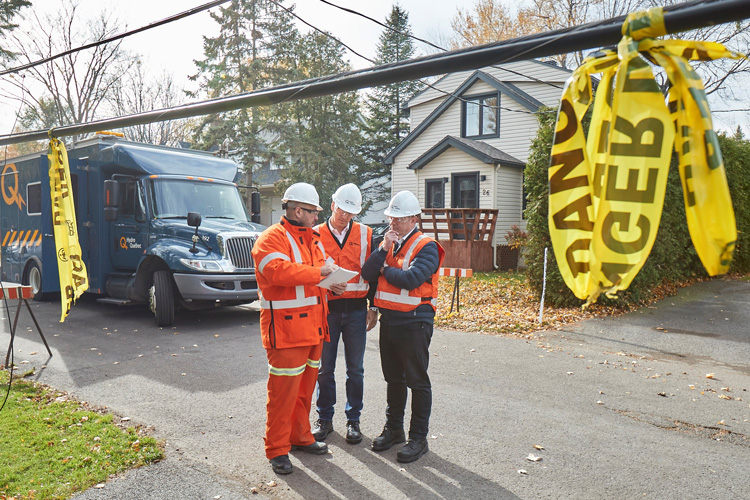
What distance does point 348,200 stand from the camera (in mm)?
4746

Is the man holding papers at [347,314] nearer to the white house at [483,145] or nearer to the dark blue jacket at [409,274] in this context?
the dark blue jacket at [409,274]

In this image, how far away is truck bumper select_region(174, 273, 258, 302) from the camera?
30.0ft

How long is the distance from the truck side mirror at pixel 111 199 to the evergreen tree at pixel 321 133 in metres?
20.3

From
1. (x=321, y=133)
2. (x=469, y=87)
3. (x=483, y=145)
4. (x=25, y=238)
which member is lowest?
(x=25, y=238)

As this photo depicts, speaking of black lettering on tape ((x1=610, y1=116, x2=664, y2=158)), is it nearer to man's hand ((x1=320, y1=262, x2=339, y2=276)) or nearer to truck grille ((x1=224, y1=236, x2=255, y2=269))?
man's hand ((x1=320, y1=262, x2=339, y2=276))

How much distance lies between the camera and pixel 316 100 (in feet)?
107

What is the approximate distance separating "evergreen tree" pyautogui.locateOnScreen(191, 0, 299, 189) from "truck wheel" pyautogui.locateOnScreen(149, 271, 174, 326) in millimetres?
21055

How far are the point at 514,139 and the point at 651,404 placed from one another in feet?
53.8

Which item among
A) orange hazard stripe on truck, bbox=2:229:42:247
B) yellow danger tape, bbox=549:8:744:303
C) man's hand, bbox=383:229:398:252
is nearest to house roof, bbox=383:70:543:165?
orange hazard stripe on truck, bbox=2:229:42:247

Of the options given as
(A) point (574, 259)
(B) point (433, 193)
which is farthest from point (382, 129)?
(A) point (574, 259)

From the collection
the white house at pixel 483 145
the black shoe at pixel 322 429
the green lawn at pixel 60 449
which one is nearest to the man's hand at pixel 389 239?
the black shoe at pixel 322 429

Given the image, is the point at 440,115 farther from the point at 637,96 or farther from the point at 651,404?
the point at 637,96

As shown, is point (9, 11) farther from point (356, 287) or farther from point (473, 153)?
point (356, 287)

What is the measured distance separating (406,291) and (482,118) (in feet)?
61.8
